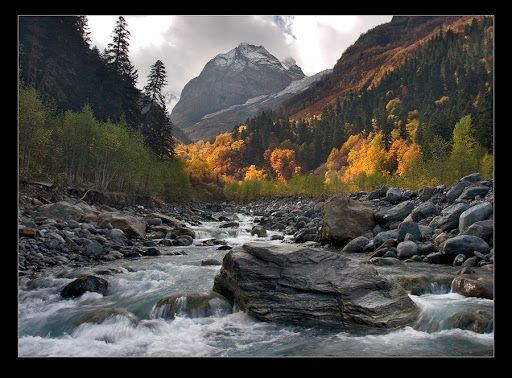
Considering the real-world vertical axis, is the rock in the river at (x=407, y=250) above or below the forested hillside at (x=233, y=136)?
below

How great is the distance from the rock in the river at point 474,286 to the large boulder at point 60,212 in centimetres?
1546

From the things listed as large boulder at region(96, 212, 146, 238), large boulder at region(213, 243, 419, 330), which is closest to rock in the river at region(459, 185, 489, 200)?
large boulder at region(213, 243, 419, 330)

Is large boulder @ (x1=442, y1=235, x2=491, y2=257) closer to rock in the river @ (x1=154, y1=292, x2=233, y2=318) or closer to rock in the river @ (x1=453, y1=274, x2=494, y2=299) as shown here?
rock in the river @ (x1=453, y1=274, x2=494, y2=299)

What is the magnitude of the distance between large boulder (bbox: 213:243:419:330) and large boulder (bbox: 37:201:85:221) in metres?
11.5

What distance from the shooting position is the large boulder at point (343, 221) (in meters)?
14.7

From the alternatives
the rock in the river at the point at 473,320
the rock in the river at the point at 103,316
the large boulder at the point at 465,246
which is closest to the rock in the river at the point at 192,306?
the rock in the river at the point at 103,316

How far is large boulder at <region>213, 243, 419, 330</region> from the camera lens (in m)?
5.64

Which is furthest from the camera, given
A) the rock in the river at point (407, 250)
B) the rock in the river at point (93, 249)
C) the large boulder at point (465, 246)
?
the rock in the river at point (93, 249)

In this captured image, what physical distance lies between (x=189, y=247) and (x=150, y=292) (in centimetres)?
797

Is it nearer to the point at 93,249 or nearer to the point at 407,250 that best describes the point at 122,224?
the point at 93,249

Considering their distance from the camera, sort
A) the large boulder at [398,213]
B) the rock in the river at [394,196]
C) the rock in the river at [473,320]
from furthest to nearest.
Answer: the rock in the river at [394,196] → the large boulder at [398,213] → the rock in the river at [473,320]

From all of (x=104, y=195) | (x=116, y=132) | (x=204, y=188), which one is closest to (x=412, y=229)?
(x=104, y=195)

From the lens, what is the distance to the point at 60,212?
1520cm

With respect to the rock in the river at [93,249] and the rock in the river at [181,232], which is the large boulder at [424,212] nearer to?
the rock in the river at [181,232]
